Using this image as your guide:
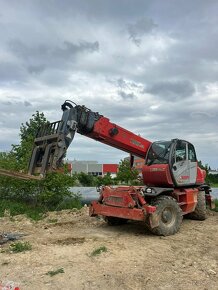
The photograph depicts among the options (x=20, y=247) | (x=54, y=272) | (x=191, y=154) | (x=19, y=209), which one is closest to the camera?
(x=54, y=272)

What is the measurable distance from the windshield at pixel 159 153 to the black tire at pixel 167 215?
49.8 inches

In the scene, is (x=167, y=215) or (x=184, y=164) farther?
(x=184, y=164)

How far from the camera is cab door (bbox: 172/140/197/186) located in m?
12.5

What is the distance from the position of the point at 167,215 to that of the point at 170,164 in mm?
1567

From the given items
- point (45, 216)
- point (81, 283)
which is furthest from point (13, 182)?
point (81, 283)

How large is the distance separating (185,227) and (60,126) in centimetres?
513

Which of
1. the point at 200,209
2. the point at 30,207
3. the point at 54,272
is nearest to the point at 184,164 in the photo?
the point at 200,209

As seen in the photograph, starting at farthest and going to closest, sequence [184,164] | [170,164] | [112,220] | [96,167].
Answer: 1. [96,167]
2. [112,220]
3. [184,164]
4. [170,164]

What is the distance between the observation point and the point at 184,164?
42.2 feet

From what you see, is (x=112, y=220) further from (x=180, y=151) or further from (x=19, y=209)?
(x=19, y=209)

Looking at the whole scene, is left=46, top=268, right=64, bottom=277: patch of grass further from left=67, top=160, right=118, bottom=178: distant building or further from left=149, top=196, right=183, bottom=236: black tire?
left=67, top=160, right=118, bottom=178: distant building

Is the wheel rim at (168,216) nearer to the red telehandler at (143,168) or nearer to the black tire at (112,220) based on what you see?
the red telehandler at (143,168)

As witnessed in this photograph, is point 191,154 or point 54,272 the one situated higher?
point 191,154

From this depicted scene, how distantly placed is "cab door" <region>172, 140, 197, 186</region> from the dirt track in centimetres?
153
